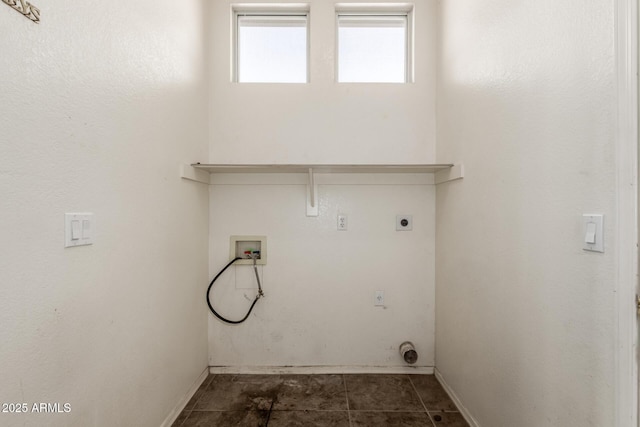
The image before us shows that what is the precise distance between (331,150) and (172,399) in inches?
73.3

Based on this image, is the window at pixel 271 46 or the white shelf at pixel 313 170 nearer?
the white shelf at pixel 313 170

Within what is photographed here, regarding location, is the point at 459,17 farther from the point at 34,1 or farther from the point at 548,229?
the point at 34,1

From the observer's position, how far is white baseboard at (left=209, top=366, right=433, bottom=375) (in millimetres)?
2184

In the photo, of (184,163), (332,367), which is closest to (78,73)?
(184,163)

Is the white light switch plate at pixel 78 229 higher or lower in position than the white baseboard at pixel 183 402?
higher

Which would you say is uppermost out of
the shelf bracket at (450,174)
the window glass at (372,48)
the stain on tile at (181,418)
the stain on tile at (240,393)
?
the window glass at (372,48)

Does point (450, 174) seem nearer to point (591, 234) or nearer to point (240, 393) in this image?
point (591, 234)

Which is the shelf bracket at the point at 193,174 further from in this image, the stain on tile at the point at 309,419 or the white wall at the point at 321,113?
the stain on tile at the point at 309,419

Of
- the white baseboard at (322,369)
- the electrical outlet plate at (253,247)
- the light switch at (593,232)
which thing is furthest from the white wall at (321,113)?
the white baseboard at (322,369)

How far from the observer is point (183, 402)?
5.93ft

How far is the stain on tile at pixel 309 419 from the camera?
1671 mm

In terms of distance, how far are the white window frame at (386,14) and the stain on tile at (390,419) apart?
223 cm

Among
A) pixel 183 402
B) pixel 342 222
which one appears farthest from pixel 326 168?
pixel 183 402

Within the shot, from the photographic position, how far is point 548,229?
1.08 meters
